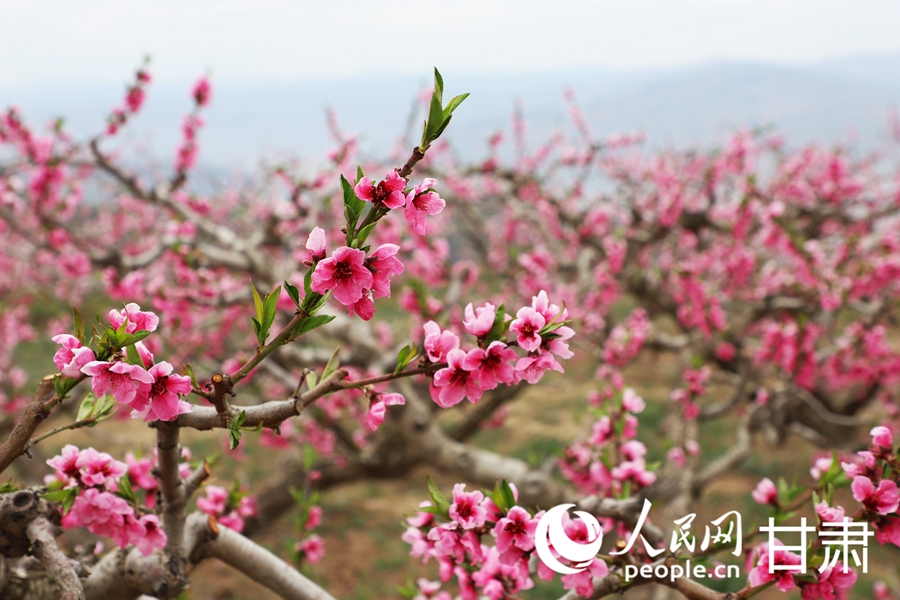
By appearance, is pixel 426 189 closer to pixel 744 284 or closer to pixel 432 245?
pixel 432 245

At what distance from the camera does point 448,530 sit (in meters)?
1.28

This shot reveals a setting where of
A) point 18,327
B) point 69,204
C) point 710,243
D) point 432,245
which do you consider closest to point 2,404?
point 69,204

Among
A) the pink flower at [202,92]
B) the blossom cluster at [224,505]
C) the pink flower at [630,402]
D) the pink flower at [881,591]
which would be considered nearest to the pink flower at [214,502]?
the blossom cluster at [224,505]

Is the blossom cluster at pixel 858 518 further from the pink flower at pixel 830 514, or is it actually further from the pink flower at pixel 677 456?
the pink flower at pixel 677 456

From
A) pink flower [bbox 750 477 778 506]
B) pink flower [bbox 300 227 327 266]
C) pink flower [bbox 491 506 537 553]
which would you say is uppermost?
pink flower [bbox 300 227 327 266]

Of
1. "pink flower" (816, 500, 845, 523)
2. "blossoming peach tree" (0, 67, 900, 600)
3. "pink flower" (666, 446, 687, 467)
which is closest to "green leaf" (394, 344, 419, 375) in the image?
"blossoming peach tree" (0, 67, 900, 600)

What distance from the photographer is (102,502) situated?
1.27 meters

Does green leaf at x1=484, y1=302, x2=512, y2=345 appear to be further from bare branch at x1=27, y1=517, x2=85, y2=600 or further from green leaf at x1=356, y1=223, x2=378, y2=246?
bare branch at x1=27, y1=517, x2=85, y2=600

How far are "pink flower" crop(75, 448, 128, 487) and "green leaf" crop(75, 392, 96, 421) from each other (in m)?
0.11

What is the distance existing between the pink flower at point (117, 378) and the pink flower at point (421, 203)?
1.77ft

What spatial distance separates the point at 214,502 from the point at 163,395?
3.66 ft

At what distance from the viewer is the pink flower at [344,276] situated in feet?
3.09

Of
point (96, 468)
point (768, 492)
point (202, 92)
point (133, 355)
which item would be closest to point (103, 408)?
point (96, 468)

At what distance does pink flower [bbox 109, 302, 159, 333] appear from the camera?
0.99 meters
